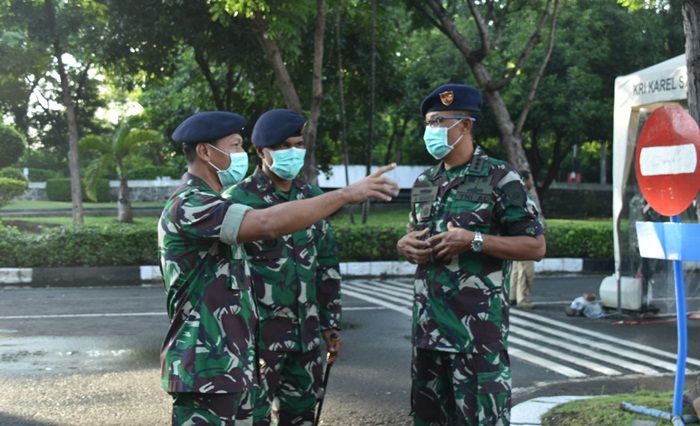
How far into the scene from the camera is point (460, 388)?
3.57 metres

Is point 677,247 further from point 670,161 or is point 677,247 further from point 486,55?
point 486,55

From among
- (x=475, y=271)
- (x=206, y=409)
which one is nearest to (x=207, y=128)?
(x=206, y=409)

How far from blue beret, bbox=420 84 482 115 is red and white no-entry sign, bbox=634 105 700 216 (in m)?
1.41

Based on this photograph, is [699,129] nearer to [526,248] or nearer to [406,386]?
[526,248]

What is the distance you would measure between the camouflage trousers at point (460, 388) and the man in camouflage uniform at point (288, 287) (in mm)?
533

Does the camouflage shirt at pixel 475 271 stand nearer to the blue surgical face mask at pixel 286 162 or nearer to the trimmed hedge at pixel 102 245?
the blue surgical face mask at pixel 286 162

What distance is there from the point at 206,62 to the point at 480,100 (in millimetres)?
14159

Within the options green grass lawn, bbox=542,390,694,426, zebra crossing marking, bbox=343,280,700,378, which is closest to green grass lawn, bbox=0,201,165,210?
zebra crossing marking, bbox=343,280,700,378

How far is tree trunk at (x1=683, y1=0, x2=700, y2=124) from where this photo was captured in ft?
16.3

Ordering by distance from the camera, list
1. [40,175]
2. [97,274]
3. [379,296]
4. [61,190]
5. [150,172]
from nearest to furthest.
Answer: [379,296]
[97,274]
[61,190]
[150,172]
[40,175]

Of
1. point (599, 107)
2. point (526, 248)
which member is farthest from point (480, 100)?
point (599, 107)

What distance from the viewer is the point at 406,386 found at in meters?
6.35

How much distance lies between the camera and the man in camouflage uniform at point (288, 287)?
391cm

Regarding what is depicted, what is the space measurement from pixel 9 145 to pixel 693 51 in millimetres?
31320
